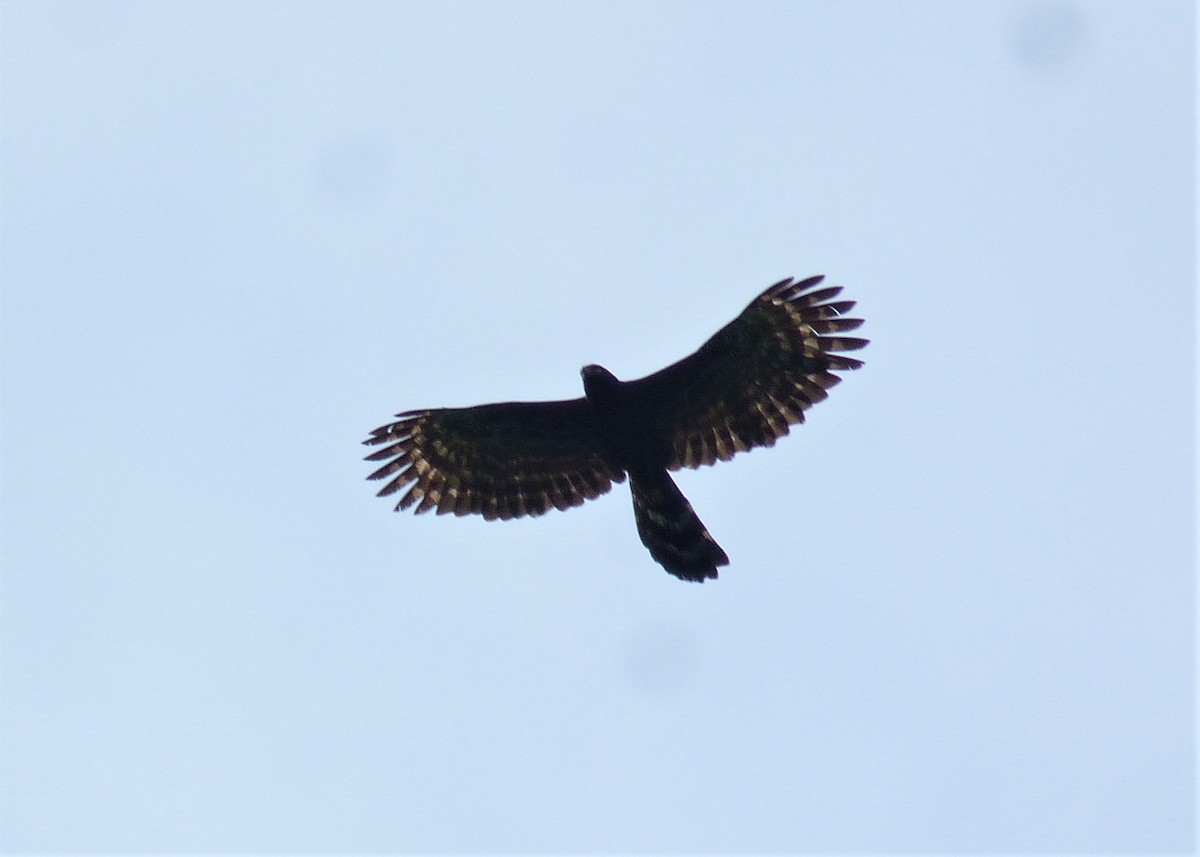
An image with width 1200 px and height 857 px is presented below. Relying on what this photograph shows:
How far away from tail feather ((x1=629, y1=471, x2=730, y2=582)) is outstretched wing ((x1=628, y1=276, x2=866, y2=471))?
46cm

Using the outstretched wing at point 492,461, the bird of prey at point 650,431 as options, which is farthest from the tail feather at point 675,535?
the outstretched wing at point 492,461

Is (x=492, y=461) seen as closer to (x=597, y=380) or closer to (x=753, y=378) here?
(x=597, y=380)

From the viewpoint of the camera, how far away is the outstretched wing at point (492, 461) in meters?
15.5

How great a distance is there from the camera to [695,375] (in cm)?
1495

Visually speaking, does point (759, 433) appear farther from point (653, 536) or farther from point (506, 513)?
point (506, 513)

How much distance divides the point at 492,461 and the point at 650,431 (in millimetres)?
1815

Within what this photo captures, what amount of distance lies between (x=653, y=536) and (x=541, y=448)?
1.58 metres

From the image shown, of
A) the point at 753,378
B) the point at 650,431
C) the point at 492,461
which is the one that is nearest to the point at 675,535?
the point at 650,431

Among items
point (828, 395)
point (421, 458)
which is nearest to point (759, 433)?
point (828, 395)

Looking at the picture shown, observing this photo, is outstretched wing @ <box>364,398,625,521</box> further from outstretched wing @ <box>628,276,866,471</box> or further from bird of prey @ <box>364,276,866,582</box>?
outstretched wing @ <box>628,276,866,471</box>

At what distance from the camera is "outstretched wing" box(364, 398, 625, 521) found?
15.5 meters

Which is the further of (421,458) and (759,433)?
(421,458)

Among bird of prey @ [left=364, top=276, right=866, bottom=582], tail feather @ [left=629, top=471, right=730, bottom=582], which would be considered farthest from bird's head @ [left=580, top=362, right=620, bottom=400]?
tail feather @ [left=629, top=471, right=730, bottom=582]

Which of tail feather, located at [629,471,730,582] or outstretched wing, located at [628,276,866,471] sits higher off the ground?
outstretched wing, located at [628,276,866,471]
